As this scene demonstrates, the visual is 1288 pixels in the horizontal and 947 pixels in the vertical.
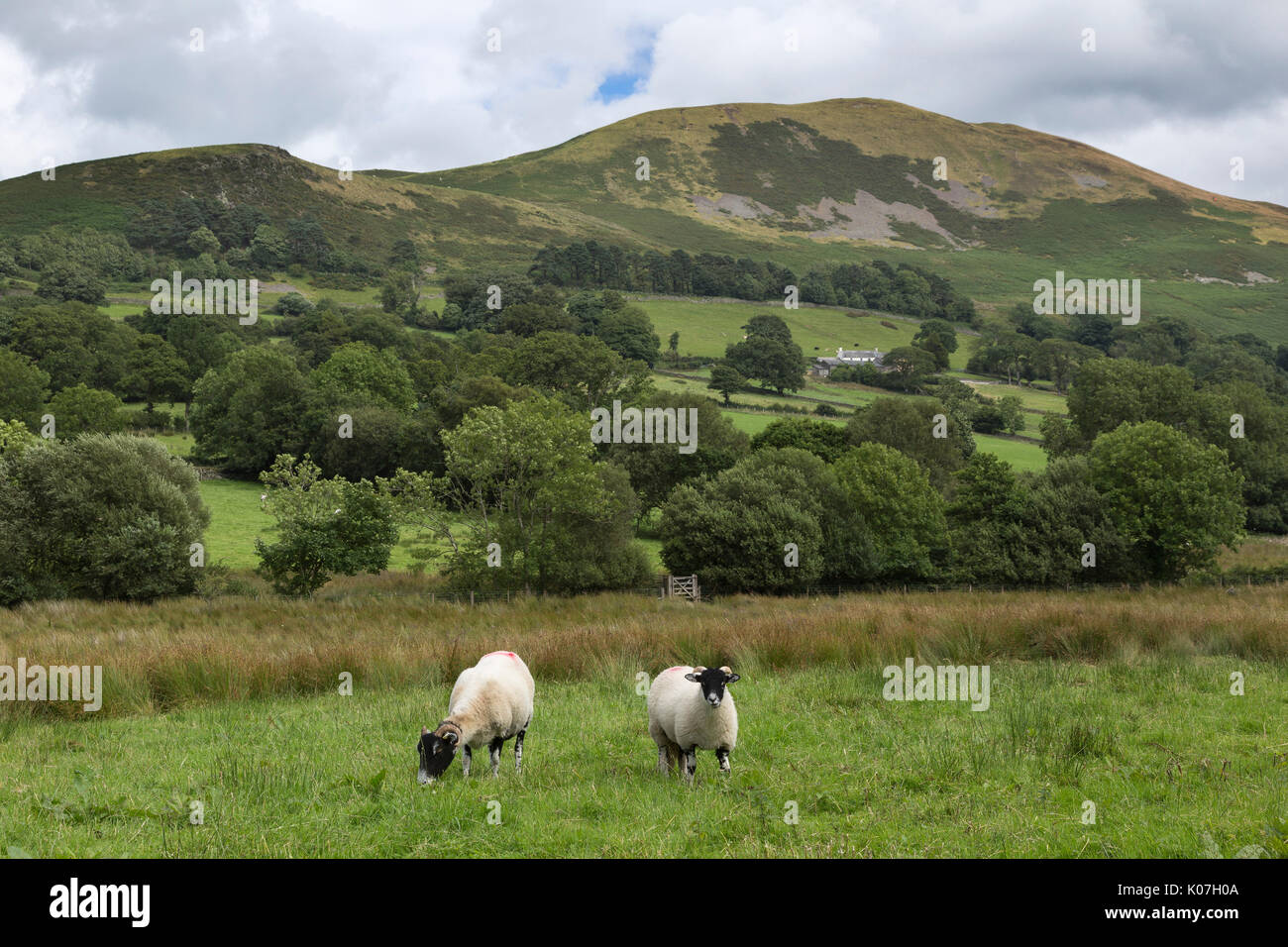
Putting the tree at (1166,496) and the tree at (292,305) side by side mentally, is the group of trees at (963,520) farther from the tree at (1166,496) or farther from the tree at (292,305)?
the tree at (292,305)

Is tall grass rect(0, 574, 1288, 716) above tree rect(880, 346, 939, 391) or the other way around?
the other way around

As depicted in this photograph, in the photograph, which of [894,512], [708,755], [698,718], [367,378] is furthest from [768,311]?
[698,718]

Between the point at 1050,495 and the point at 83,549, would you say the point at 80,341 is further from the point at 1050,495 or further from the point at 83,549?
the point at 1050,495

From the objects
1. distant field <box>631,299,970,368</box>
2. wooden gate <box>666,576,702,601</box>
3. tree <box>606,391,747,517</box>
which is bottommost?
wooden gate <box>666,576,702,601</box>

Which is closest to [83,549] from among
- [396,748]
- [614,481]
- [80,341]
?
[614,481]

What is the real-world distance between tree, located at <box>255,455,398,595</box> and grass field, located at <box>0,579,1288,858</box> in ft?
84.0

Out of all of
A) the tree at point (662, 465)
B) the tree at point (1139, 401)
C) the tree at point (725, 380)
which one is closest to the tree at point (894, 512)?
the tree at point (662, 465)

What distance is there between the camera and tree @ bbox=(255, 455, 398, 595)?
43250 millimetres

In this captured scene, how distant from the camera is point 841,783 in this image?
8328 millimetres

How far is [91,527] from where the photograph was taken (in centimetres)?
4184

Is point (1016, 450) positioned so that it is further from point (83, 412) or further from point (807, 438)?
point (83, 412)

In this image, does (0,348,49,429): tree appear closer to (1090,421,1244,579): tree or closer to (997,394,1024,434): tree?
(1090,421,1244,579): tree

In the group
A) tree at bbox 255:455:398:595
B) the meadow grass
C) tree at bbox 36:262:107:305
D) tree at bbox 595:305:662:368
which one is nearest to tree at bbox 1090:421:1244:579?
tree at bbox 255:455:398:595
